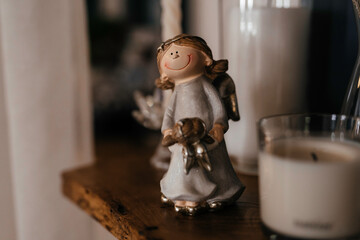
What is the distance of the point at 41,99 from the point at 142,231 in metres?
0.44

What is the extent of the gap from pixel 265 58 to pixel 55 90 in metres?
0.42

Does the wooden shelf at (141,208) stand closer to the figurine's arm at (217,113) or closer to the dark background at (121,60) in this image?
the figurine's arm at (217,113)

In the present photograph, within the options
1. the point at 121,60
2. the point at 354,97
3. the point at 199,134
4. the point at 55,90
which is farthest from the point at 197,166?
the point at 121,60

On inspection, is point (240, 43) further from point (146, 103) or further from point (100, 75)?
point (100, 75)

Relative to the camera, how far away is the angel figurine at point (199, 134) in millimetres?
451

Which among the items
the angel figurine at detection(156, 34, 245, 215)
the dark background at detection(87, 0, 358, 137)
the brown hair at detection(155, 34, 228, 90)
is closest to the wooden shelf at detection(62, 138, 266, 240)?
the angel figurine at detection(156, 34, 245, 215)

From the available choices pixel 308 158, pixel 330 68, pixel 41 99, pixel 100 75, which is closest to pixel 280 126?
pixel 308 158

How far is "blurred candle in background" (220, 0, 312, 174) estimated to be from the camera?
0.61 metres

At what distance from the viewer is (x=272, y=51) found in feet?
2.01

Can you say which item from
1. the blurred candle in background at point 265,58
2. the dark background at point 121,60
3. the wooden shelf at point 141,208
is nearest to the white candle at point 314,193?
the wooden shelf at point 141,208

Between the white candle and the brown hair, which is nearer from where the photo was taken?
the white candle

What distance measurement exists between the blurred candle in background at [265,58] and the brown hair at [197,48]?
0.15 meters

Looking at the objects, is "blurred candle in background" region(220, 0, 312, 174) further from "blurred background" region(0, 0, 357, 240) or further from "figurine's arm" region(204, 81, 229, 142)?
"figurine's arm" region(204, 81, 229, 142)

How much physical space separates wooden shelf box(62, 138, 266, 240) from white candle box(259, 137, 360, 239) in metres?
0.06
